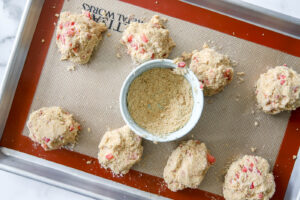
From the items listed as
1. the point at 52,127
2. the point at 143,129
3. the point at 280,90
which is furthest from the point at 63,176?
the point at 280,90

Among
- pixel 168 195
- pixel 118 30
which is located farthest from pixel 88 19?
pixel 168 195

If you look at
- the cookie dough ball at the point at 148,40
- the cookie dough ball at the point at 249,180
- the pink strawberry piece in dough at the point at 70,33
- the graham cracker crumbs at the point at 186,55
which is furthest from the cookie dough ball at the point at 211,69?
the pink strawberry piece in dough at the point at 70,33

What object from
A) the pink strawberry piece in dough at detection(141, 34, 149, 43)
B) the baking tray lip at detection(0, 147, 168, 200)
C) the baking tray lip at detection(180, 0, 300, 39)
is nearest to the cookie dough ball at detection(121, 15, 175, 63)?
the pink strawberry piece in dough at detection(141, 34, 149, 43)

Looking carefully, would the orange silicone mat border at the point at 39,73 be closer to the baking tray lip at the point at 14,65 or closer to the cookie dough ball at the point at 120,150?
the baking tray lip at the point at 14,65

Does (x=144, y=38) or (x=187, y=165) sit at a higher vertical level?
(x=144, y=38)

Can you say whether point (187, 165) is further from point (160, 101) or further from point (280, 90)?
point (280, 90)

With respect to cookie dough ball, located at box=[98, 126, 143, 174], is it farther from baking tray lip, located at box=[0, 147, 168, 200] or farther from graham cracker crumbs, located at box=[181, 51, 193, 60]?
graham cracker crumbs, located at box=[181, 51, 193, 60]
